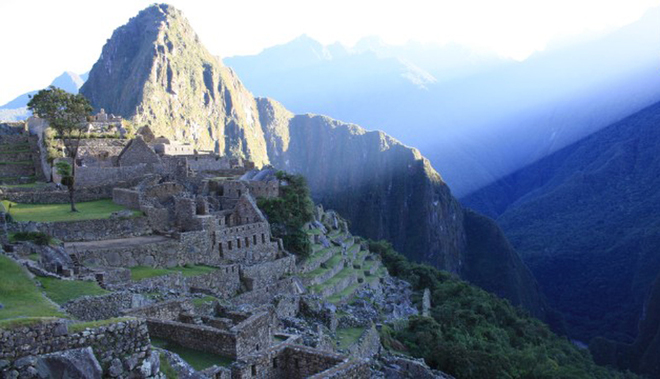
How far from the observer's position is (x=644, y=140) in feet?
624

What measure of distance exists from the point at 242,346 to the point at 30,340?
16.9ft

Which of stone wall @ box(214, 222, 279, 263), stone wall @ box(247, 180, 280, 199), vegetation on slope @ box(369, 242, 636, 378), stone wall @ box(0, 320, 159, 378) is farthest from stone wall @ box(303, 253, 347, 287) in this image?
stone wall @ box(0, 320, 159, 378)

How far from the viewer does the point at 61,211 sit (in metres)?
24.5

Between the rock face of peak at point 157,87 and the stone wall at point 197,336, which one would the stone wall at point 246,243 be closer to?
the stone wall at point 197,336

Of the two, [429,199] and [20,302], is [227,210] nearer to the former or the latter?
[20,302]

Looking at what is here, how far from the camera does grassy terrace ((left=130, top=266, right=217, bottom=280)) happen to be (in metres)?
19.0

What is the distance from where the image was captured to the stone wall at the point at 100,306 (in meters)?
11.6

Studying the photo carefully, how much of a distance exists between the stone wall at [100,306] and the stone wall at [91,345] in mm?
5582

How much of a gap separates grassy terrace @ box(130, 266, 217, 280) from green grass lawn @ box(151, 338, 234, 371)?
27.6 ft

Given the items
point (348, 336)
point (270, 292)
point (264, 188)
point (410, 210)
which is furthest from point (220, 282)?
point (410, 210)

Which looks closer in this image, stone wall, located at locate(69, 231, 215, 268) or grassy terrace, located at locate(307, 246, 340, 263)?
stone wall, located at locate(69, 231, 215, 268)

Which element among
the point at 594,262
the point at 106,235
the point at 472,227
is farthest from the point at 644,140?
the point at 106,235

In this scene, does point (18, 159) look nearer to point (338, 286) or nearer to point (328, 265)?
point (328, 265)

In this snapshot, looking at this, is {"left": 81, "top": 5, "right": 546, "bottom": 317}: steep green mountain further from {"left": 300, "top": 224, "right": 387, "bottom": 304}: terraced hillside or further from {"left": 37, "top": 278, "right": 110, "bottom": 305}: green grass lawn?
Result: {"left": 37, "top": 278, "right": 110, "bottom": 305}: green grass lawn
